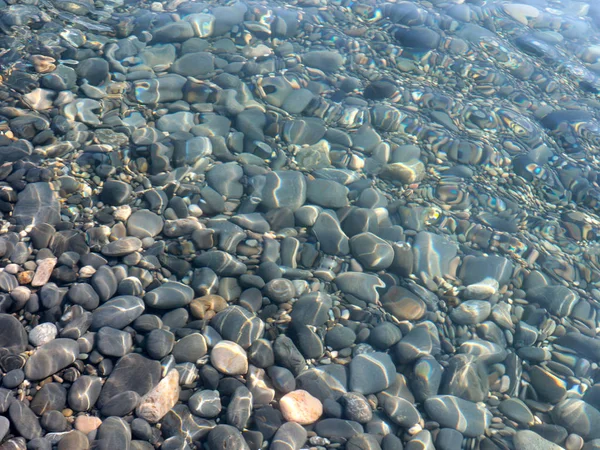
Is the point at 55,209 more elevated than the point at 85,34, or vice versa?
the point at 85,34

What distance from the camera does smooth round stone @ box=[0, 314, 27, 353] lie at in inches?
104

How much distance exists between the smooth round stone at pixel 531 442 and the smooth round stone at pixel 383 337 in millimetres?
890

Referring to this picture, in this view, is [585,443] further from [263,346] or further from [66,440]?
[66,440]

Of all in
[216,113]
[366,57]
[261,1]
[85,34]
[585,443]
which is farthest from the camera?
[261,1]

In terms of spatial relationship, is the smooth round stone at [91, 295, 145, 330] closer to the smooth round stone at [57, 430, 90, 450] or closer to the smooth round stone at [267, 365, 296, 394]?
the smooth round stone at [57, 430, 90, 450]

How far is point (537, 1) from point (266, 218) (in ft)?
22.2

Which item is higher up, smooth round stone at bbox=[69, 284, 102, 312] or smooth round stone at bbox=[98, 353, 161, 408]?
smooth round stone at bbox=[69, 284, 102, 312]

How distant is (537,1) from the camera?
25.3 feet

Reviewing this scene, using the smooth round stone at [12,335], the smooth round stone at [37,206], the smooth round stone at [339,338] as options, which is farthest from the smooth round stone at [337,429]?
the smooth round stone at [37,206]

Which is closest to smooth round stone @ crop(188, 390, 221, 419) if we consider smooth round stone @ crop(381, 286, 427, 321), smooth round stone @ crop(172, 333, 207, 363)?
smooth round stone @ crop(172, 333, 207, 363)

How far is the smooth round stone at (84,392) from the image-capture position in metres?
2.51

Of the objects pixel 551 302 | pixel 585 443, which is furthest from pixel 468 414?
pixel 551 302

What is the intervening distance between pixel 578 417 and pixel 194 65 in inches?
175

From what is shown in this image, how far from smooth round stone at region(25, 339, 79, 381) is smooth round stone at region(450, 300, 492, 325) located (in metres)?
2.50
